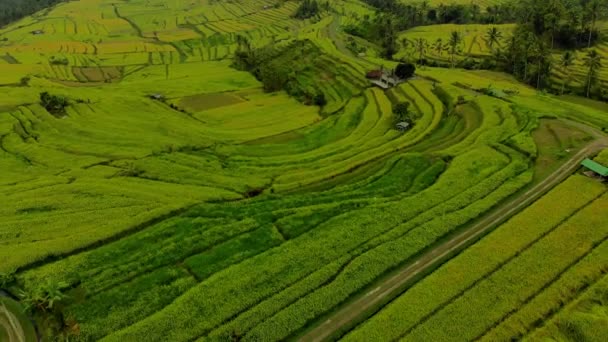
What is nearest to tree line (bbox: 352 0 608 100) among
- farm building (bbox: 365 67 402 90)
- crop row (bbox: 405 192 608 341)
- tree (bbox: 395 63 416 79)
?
tree (bbox: 395 63 416 79)

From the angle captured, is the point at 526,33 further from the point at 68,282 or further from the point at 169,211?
the point at 68,282

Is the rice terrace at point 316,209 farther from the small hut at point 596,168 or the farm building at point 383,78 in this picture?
the farm building at point 383,78

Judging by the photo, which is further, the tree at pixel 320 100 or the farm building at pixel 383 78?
the tree at pixel 320 100

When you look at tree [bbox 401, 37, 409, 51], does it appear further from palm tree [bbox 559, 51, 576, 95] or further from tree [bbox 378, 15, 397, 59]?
palm tree [bbox 559, 51, 576, 95]

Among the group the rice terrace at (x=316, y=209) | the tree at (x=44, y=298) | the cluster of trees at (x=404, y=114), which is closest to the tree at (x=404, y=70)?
the rice terrace at (x=316, y=209)

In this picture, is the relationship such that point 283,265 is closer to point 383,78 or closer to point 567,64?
point 383,78
